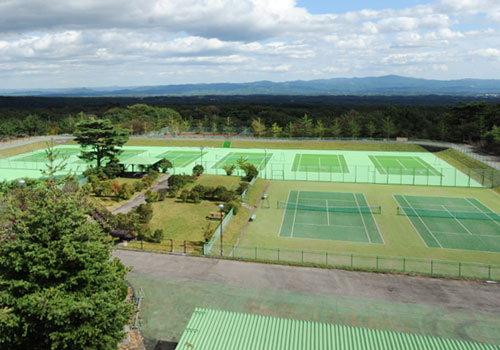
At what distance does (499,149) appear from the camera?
2379 inches

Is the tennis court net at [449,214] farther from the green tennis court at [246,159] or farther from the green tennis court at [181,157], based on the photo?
the green tennis court at [181,157]

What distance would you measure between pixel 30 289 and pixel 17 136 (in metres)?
88.4

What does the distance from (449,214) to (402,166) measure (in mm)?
24939

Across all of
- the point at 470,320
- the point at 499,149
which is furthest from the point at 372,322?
the point at 499,149

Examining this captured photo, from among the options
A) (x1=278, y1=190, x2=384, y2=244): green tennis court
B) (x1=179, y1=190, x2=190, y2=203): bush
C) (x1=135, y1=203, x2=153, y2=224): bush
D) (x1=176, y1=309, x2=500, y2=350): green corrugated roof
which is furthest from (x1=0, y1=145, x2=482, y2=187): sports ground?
(x1=176, y1=309, x2=500, y2=350): green corrugated roof

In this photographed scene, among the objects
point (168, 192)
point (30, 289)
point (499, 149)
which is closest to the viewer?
point (30, 289)

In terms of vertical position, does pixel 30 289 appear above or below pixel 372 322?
above

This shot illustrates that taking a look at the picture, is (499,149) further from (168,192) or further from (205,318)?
(205,318)

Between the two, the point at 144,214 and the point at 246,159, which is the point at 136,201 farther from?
the point at 246,159

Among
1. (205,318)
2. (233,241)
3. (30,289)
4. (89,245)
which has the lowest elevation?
(233,241)

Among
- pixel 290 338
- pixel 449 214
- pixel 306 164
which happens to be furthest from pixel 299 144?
pixel 290 338

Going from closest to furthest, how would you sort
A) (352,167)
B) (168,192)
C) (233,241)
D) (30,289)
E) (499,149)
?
(30,289), (233,241), (168,192), (352,167), (499,149)

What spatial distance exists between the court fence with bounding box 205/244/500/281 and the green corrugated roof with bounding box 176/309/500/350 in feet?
31.2

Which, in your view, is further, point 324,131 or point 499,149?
point 324,131
